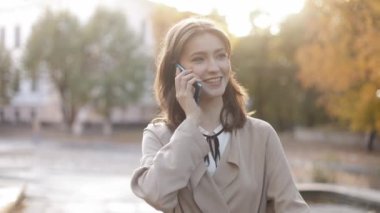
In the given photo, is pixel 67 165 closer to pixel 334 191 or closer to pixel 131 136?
pixel 334 191

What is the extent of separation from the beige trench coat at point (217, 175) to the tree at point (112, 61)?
119ft

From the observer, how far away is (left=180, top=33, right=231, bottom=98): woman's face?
2.02 m

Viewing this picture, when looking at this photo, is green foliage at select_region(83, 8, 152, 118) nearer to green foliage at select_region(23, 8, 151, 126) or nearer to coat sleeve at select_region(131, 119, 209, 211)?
green foliage at select_region(23, 8, 151, 126)

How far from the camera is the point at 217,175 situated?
6.44 feet

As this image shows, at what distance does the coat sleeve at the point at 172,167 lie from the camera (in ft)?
6.09

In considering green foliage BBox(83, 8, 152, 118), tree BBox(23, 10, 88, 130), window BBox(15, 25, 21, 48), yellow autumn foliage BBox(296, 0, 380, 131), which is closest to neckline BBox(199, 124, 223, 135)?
yellow autumn foliage BBox(296, 0, 380, 131)

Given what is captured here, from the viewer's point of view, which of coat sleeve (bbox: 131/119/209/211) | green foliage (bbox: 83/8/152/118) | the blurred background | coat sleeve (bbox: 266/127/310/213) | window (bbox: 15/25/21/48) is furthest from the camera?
window (bbox: 15/25/21/48)

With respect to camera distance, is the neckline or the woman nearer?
the woman

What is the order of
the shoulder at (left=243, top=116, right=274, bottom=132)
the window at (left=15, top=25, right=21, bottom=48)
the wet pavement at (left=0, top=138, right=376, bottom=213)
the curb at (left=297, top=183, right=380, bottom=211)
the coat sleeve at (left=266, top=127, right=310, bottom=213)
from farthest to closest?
1. the window at (left=15, top=25, right=21, bottom=48)
2. the wet pavement at (left=0, top=138, right=376, bottom=213)
3. the curb at (left=297, top=183, right=380, bottom=211)
4. the shoulder at (left=243, top=116, right=274, bottom=132)
5. the coat sleeve at (left=266, top=127, right=310, bottom=213)

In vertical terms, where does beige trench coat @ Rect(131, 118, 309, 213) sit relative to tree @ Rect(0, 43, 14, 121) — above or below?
above

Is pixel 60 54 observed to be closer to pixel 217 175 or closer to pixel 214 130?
pixel 214 130

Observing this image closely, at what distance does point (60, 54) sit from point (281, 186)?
38.5 m

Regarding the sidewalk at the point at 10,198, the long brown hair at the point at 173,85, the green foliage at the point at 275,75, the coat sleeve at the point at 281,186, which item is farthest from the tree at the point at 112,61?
the coat sleeve at the point at 281,186

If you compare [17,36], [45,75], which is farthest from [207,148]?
[17,36]
